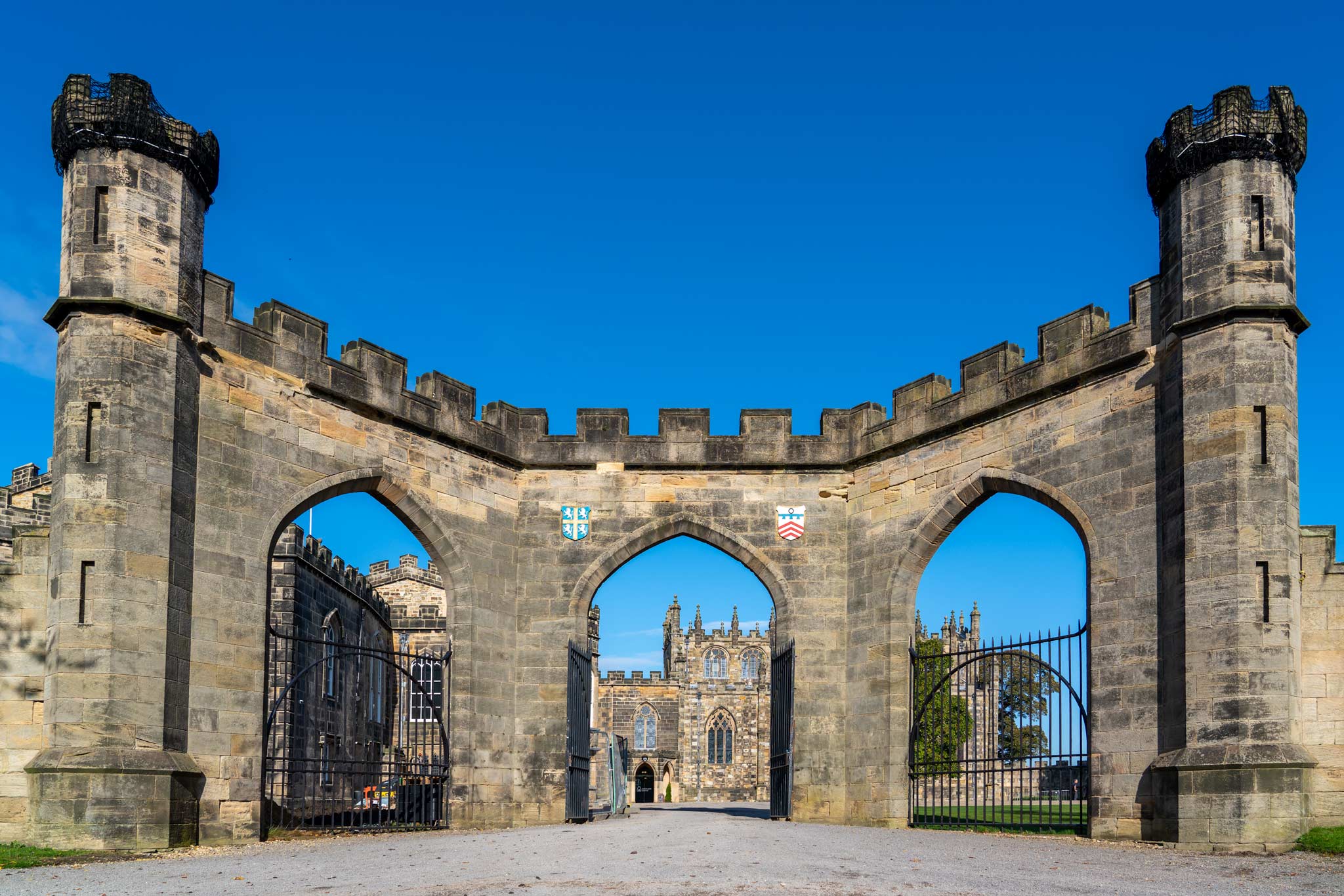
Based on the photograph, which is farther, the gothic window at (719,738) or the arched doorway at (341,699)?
the gothic window at (719,738)

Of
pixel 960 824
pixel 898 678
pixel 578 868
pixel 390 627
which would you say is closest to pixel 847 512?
pixel 898 678

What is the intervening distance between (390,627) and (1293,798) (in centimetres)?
2391

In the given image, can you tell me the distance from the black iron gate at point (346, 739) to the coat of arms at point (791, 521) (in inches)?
192

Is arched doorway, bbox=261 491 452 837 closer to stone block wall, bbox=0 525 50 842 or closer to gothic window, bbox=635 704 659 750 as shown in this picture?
Answer: stone block wall, bbox=0 525 50 842

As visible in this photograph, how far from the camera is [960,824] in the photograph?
15.4 m

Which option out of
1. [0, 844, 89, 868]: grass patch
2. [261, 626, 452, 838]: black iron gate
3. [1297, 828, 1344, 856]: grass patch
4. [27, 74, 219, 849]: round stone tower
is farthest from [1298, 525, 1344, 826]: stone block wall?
[0, 844, 89, 868]: grass patch

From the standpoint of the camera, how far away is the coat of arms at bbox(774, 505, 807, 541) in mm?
17438

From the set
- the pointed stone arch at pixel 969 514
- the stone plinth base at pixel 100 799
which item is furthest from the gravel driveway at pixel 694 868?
the pointed stone arch at pixel 969 514

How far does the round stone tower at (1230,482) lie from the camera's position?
1135cm

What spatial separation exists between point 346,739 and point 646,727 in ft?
142

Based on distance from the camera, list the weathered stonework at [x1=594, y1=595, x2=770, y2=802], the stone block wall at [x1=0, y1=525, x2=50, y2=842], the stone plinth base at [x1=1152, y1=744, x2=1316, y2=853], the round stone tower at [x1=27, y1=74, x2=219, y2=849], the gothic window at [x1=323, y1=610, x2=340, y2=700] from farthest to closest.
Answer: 1. the weathered stonework at [x1=594, y1=595, x2=770, y2=802]
2. the gothic window at [x1=323, y1=610, x2=340, y2=700]
3. the stone block wall at [x1=0, y1=525, x2=50, y2=842]
4. the round stone tower at [x1=27, y1=74, x2=219, y2=849]
5. the stone plinth base at [x1=1152, y1=744, x2=1316, y2=853]

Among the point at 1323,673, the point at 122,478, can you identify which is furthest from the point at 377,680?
the point at 1323,673

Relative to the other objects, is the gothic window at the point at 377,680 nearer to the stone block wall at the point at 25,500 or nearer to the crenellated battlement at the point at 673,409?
the stone block wall at the point at 25,500

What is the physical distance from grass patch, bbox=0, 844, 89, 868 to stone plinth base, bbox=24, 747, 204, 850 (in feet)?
0.45
